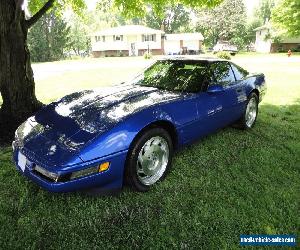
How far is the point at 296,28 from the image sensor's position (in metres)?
32.2

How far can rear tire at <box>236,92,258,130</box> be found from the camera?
5.21 m

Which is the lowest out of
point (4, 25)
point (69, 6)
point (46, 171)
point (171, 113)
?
point (46, 171)

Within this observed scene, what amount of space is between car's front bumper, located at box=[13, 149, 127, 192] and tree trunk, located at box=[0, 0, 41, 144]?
240 centimetres

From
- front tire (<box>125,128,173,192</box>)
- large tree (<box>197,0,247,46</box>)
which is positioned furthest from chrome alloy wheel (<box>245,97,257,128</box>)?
large tree (<box>197,0,247,46</box>)

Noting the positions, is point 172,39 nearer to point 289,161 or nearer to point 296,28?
point 296,28

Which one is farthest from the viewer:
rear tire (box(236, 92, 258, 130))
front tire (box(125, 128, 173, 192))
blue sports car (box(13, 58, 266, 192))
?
rear tire (box(236, 92, 258, 130))

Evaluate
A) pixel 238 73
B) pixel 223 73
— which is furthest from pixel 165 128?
pixel 238 73

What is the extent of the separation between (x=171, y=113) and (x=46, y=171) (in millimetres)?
1532

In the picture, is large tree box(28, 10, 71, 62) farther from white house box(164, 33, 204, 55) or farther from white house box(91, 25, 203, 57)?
white house box(164, 33, 204, 55)

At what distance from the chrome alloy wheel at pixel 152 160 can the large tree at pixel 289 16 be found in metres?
32.8

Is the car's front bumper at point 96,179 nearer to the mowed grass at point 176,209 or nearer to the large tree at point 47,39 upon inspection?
the mowed grass at point 176,209

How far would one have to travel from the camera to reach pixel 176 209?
3.07 metres

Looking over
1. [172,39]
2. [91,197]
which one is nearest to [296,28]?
[172,39]

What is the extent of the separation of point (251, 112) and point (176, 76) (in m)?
1.90
